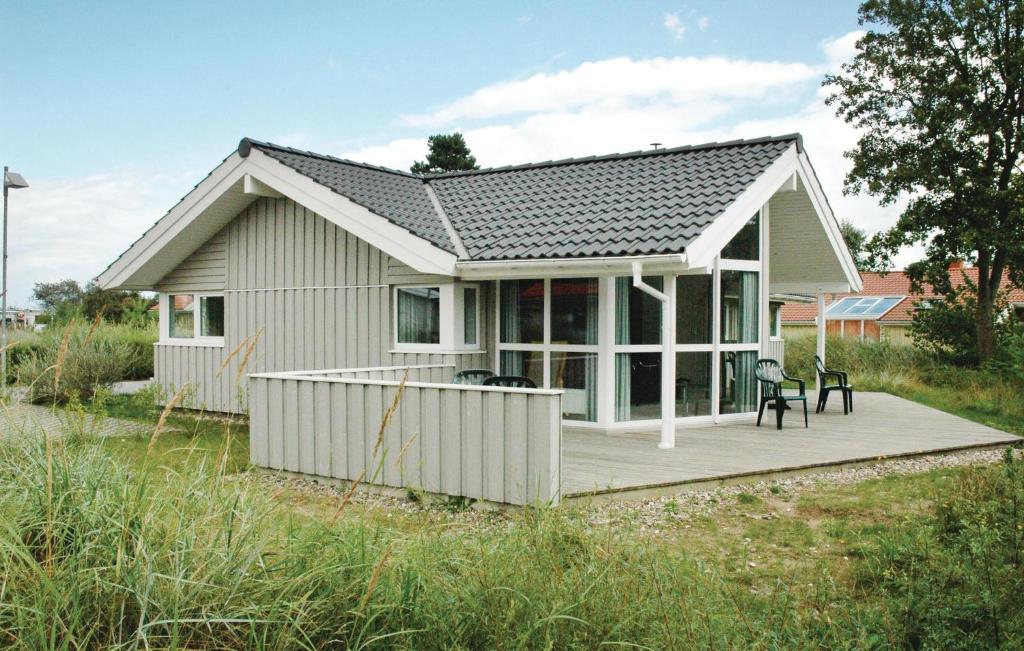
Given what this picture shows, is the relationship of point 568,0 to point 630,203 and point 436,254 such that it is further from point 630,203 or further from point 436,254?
point 436,254

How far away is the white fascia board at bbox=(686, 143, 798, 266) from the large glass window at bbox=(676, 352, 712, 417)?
1.70 m

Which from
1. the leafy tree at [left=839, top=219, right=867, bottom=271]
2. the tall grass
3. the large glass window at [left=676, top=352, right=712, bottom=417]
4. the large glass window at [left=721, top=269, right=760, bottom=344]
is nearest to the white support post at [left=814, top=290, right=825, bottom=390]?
the large glass window at [left=721, top=269, right=760, bottom=344]

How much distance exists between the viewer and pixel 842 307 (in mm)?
42125

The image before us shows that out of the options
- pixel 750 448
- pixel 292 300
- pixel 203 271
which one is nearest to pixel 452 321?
pixel 292 300

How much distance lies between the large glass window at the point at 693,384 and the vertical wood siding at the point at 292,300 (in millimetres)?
2676

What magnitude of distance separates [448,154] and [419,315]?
29149mm

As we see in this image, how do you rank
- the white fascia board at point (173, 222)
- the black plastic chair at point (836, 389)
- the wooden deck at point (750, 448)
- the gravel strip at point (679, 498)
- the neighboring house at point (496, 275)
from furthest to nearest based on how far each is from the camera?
the black plastic chair at point (836, 389)
the white fascia board at point (173, 222)
the neighboring house at point (496, 275)
the wooden deck at point (750, 448)
the gravel strip at point (679, 498)

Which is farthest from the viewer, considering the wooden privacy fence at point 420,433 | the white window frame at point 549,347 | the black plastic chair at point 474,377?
the white window frame at point 549,347

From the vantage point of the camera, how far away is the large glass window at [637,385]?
10.1 m

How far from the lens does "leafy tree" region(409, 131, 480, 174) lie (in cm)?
3891

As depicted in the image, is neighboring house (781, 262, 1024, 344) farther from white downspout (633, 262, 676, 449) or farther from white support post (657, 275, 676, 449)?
white downspout (633, 262, 676, 449)

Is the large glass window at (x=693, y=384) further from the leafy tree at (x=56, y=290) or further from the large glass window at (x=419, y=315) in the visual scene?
the leafy tree at (x=56, y=290)

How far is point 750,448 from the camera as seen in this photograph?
904cm

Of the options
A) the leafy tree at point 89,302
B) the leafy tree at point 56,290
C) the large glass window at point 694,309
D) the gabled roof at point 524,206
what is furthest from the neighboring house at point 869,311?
the leafy tree at point 56,290
